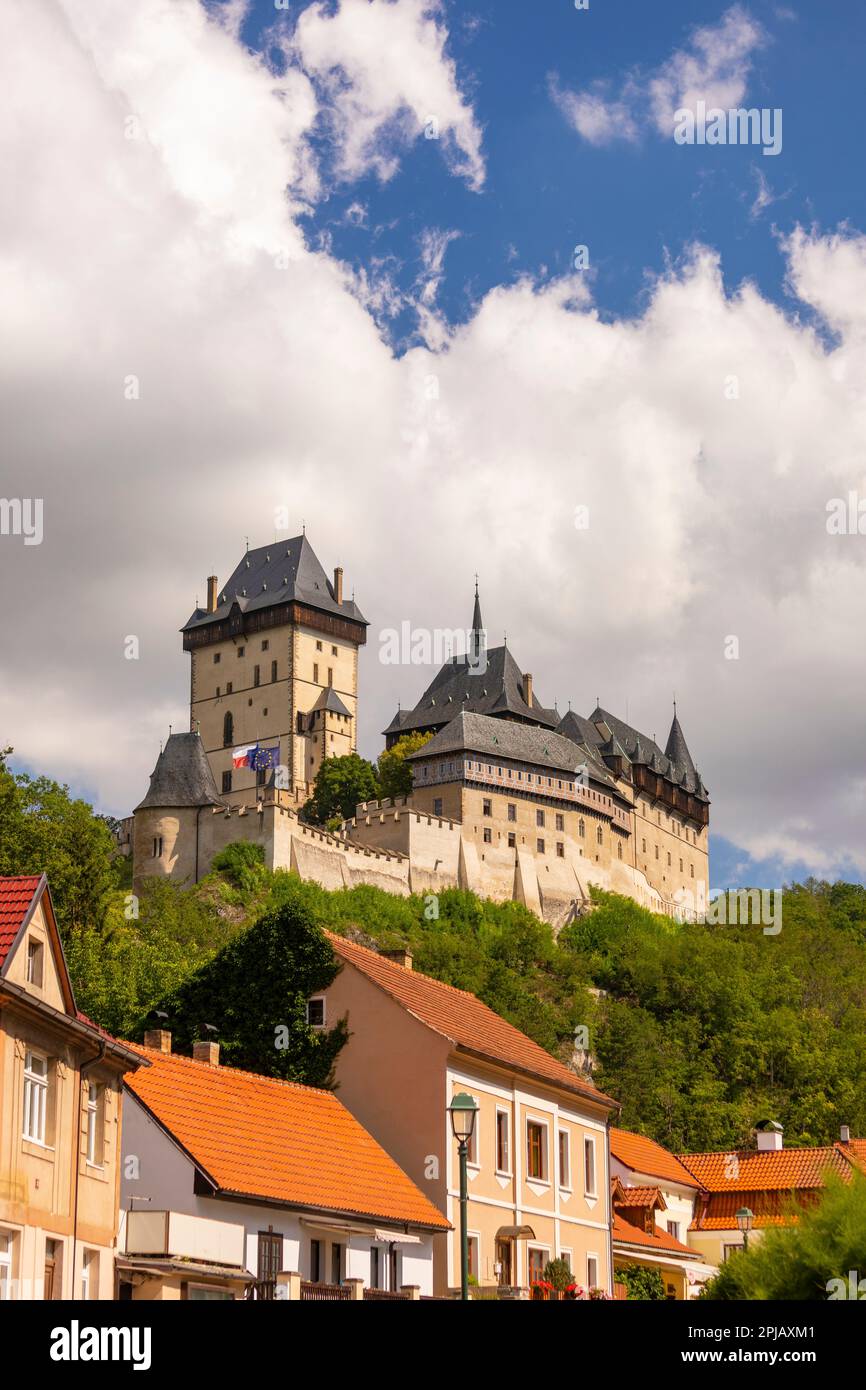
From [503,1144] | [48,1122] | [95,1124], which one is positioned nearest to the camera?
[48,1122]

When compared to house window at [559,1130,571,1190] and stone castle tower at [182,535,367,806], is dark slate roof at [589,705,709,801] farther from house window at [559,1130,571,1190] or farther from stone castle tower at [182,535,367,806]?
house window at [559,1130,571,1190]

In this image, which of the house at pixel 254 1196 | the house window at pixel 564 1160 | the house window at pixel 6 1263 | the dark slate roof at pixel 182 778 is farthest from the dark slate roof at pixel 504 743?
the house window at pixel 6 1263

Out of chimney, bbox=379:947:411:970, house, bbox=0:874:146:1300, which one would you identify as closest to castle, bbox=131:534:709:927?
chimney, bbox=379:947:411:970

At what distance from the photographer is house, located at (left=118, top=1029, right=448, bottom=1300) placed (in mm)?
25156

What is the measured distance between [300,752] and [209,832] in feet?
96.4

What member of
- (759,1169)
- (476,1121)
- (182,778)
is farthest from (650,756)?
(476,1121)

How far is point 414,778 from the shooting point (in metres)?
114

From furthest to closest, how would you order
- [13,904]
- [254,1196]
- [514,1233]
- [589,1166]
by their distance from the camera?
[589,1166] < [514,1233] < [254,1196] < [13,904]

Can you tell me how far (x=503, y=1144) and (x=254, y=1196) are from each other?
29.6ft

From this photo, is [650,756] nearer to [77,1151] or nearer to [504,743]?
[504,743]

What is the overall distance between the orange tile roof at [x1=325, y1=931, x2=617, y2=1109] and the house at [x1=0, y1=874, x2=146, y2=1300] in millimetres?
9200
